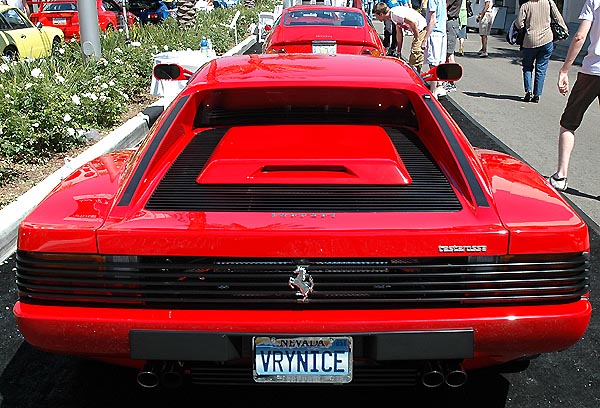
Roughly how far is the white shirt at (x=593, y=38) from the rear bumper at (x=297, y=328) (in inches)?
158

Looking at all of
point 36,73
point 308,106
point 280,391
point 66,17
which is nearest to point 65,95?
point 36,73

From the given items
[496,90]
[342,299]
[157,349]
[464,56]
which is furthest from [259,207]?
[464,56]

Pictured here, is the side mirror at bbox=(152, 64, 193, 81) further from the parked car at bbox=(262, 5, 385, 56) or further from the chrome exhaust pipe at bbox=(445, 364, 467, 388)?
the parked car at bbox=(262, 5, 385, 56)

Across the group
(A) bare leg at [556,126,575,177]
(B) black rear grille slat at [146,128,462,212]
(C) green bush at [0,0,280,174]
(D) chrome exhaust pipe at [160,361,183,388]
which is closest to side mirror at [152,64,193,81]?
(B) black rear grille slat at [146,128,462,212]

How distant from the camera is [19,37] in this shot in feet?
46.6

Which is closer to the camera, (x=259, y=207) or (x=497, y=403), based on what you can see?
(x=259, y=207)

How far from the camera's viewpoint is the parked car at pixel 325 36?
405 inches

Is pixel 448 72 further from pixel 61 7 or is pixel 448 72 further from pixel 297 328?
pixel 61 7

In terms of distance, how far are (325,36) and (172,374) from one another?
27.4 feet

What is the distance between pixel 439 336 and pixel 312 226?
0.61 metres

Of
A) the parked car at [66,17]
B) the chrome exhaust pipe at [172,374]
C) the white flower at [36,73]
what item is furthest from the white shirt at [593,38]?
the parked car at [66,17]

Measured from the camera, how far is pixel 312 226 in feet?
Result: 8.42

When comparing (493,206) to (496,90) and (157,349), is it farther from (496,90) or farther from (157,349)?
(496,90)

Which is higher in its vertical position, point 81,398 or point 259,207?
point 259,207
